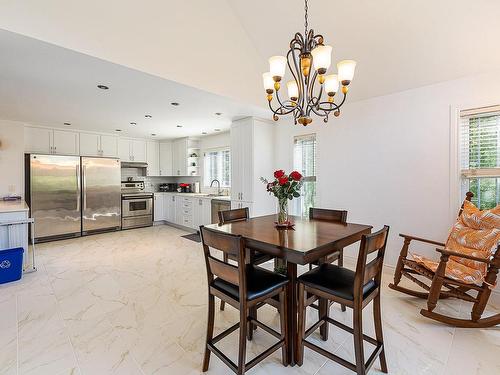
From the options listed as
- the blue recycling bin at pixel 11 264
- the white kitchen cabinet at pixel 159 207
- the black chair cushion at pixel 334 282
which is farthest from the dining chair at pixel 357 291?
the white kitchen cabinet at pixel 159 207

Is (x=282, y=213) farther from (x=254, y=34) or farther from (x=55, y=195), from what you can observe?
(x=55, y=195)

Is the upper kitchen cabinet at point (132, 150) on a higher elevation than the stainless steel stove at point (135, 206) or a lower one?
higher

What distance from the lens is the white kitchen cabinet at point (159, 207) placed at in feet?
21.2

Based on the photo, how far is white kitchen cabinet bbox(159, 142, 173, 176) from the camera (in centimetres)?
669

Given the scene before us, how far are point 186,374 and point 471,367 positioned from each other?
1911 millimetres

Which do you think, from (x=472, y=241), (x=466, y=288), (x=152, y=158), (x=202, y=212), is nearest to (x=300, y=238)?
(x=466, y=288)

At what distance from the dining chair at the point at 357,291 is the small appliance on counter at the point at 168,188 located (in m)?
5.95

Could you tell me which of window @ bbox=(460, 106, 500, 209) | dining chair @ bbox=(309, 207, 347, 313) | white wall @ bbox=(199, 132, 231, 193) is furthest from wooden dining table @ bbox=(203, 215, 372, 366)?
white wall @ bbox=(199, 132, 231, 193)

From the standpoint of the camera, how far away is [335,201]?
12.5ft

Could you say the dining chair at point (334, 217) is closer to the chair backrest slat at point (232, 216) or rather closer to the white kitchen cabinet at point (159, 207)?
the chair backrest slat at point (232, 216)

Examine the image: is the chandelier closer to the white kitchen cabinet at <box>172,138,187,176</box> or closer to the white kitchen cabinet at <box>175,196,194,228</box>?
the white kitchen cabinet at <box>175,196,194,228</box>

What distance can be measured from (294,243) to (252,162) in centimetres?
275

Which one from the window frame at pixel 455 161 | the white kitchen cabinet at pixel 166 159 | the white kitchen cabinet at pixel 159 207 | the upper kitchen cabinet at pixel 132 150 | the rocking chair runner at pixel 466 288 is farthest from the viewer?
the white kitchen cabinet at pixel 166 159

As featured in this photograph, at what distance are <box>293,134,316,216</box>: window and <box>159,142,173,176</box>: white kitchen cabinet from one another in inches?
147
